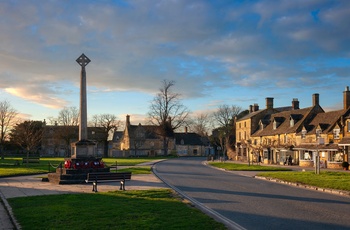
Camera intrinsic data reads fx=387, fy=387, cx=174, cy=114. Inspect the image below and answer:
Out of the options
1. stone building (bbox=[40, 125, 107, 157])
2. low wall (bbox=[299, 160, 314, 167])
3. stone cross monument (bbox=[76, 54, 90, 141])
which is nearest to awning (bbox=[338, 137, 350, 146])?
low wall (bbox=[299, 160, 314, 167])

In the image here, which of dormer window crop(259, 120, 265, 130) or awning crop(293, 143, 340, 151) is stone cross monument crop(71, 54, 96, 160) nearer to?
awning crop(293, 143, 340, 151)

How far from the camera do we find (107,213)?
11.4 meters

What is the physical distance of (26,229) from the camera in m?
9.34

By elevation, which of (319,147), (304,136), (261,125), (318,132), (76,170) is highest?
(261,125)

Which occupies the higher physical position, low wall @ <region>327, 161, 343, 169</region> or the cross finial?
the cross finial

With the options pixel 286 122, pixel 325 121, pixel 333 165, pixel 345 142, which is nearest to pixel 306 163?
pixel 333 165

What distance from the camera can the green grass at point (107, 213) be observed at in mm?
9656

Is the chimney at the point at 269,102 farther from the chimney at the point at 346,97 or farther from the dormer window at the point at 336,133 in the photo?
the dormer window at the point at 336,133

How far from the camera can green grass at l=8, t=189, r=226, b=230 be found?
966 cm

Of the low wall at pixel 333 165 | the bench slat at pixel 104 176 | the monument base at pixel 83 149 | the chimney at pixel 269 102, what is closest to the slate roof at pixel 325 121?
the low wall at pixel 333 165

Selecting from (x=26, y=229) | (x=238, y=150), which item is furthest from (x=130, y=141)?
(x=26, y=229)

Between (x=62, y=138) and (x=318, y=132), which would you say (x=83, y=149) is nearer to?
(x=318, y=132)

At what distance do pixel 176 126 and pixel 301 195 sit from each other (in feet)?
219

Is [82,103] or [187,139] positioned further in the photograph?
[187,139]
